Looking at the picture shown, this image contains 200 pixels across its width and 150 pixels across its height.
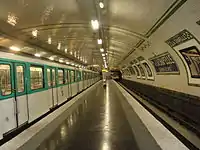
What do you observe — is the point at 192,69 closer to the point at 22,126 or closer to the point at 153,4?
the point at 153,4

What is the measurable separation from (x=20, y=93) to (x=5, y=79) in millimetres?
1051

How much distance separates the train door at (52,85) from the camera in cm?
1206

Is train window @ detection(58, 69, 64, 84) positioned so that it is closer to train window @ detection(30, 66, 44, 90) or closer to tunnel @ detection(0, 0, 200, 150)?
tunnel @ detection(0, 0, 200, 150)

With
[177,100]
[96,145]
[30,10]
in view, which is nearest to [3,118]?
[96,145]

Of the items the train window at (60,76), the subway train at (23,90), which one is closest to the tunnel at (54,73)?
the subway train at (23,90)

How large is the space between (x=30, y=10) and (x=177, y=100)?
280 inches

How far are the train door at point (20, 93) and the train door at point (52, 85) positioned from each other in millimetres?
3499

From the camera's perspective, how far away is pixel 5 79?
22.7 feet

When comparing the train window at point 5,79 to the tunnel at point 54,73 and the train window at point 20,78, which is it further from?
the train window at point 20,78

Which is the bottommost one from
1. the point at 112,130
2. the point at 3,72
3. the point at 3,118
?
the point at 112,130

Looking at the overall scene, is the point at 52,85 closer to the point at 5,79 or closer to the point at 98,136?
the point at 5,79

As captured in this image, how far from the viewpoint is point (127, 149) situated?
5.61 meters

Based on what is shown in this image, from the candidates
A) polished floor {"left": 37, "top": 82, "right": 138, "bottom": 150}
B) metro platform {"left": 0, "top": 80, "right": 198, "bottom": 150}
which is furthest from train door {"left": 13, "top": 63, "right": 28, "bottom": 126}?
polished floor {"left": 37, "top": 82, "right": 138, "bottom": 150}

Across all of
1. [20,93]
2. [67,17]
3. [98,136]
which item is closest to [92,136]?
[98,136]
